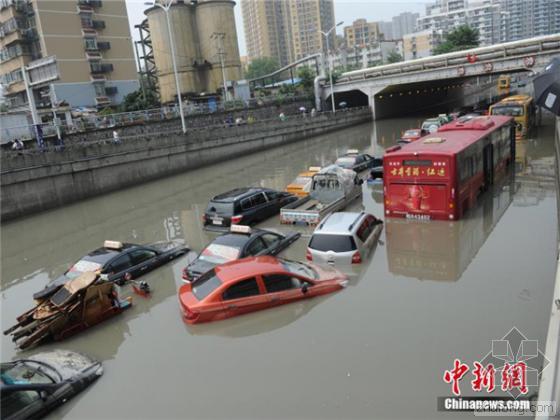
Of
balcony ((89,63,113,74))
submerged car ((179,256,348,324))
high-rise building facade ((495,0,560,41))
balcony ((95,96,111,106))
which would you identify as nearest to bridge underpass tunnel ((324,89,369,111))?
balcony ((95,96,111,106))

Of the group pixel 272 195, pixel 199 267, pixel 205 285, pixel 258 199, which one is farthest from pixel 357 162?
pixel 205 285

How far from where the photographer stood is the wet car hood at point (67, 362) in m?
8.32

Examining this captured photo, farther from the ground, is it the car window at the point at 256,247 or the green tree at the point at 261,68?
the green tree at the point at 261,68

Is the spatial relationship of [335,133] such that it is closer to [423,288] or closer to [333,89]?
[333,89]

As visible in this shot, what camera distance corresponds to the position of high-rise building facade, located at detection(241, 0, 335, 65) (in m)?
158

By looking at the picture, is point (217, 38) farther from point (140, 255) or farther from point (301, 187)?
point (140, 255)

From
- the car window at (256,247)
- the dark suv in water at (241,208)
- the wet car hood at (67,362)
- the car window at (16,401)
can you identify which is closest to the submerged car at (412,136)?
the dark suv in water at (241,208)

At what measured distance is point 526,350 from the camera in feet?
28.6

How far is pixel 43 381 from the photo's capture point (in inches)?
304

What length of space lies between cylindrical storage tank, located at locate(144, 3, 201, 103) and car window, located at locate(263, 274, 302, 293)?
6089cm

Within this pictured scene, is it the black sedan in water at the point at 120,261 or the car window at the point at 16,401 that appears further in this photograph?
the black sedan in water at the point at 120,261

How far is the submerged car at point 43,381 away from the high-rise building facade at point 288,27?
518 feet

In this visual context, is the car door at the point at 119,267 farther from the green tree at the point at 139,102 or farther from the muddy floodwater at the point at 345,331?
the green tree at the point at 139,102

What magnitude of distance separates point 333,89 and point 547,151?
37.7 meters
